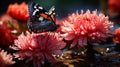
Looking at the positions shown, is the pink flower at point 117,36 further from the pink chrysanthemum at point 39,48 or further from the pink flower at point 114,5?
the pink flower at point 114,5

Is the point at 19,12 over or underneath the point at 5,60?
over

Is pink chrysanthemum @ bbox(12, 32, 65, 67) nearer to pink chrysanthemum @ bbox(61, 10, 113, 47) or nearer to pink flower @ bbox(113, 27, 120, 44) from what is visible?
pink chrysanthemum @ bbox(61, 10, 113, 47)

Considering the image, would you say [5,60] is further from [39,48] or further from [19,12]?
[19,12]

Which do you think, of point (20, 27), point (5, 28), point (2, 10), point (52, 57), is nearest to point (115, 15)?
point (20, 27)

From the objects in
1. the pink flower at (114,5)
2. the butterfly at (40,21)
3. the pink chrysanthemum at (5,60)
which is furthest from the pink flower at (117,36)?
the pink flower at (114,5)

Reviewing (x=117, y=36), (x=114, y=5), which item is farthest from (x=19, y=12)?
(x=114, y=5)

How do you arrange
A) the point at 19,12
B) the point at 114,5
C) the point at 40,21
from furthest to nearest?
1. the point at 114,5
2. the point at 19,12
3. the point at 40,21
